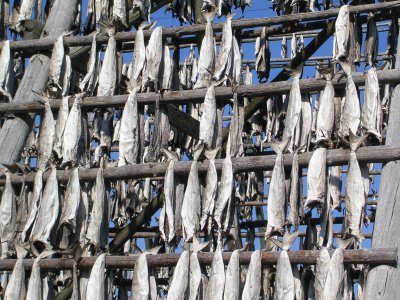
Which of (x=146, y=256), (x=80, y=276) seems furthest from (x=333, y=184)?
(x=80, y=276)

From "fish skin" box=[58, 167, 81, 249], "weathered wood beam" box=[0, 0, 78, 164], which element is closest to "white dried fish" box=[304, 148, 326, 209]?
"fish skin" box=[58, 167, 81, 249]

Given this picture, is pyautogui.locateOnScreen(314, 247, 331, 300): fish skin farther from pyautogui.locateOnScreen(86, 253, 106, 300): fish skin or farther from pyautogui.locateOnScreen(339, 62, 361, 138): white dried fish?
pyautogui.locateOnScreen(86, 253, 106, 300): fish skin

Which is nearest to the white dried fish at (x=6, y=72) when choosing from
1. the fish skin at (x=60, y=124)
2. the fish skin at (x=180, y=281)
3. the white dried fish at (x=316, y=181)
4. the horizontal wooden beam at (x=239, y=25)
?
the horizontal wooden beam at (x=239, y=25)

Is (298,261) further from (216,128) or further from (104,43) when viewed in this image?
(104,43)

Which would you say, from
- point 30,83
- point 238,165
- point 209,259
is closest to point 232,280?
point 209,259

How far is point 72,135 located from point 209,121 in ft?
3.45

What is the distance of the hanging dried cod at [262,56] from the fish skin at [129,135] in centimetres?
137

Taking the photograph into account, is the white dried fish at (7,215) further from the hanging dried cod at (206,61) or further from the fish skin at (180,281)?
the hanging dried cod at (206,61)

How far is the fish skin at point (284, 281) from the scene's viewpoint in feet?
20.3

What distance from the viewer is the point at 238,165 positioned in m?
6.68

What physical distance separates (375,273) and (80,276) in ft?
6.77

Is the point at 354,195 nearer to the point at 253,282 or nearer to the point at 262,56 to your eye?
the point at 253,282

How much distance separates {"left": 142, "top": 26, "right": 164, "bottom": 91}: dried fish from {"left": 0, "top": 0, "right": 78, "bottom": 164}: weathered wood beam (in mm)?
1070

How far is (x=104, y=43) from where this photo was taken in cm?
771
